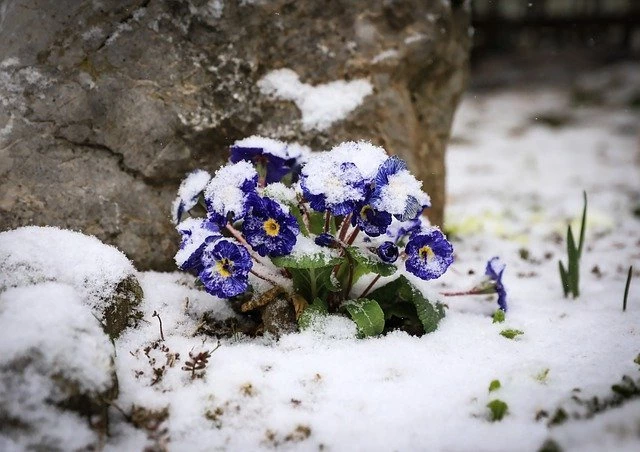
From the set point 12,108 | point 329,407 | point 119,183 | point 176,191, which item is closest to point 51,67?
point 12,108

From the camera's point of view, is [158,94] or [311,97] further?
[311,97]

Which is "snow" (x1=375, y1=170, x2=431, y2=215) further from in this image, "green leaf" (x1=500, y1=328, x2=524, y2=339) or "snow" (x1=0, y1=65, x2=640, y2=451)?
"green leaf" (x1=500, y1=328, x2=524, y2=339)

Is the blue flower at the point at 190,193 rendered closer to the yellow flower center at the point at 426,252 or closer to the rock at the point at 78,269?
the rock at the point at 78,269

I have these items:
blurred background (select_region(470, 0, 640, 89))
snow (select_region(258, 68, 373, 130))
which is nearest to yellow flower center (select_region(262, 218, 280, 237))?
snow (select_region(258, 68, 373, 130))

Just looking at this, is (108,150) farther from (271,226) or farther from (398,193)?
(398,193)

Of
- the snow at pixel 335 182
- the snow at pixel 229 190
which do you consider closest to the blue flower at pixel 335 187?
the snow at pixel 335 182

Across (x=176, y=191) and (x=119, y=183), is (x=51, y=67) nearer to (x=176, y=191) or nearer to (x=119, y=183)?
(x=119, y=183)

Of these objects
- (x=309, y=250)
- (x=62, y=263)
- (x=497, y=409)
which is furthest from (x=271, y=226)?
(x=497, y=409)
